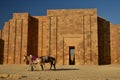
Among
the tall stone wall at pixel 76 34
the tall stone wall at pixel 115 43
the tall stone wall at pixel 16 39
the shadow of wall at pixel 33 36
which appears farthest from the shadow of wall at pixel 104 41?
the tall stone wall at pixel 16 39

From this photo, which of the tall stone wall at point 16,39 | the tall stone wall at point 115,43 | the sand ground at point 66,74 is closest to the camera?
the sand ground at point 66,74

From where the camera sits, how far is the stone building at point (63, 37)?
28688mm

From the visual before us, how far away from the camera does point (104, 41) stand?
30.8 m

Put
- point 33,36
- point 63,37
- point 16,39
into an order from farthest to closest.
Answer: point 33,36, point 16,39, point 63,37

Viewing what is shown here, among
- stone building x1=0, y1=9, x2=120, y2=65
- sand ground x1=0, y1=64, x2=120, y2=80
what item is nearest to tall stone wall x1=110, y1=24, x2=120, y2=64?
stone building x1=0, y1=9, x2=120, y2=65

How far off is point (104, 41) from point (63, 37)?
16.2 ft

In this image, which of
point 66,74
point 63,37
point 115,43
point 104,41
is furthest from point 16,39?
point 66,74

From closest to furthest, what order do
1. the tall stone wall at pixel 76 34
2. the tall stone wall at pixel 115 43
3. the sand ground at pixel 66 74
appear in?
1. the sand ground at pixel 66 74
2. the tall stone wall at pixel 76 34
3. the tall stone wall at pixel 115 43

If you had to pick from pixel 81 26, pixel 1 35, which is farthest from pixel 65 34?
pixel 1 35

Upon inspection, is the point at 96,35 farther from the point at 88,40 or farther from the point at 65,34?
the point at 65,34

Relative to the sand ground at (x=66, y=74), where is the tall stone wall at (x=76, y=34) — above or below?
above

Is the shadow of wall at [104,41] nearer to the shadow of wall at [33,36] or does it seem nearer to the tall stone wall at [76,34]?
the tall stone wall at [76,34]

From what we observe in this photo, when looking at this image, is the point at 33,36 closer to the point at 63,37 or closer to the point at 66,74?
the point at 63,37

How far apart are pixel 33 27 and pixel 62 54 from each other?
5.00 meters
